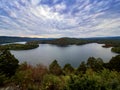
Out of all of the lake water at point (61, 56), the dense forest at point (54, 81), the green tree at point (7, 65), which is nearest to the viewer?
the dense forest at point (54, 81)

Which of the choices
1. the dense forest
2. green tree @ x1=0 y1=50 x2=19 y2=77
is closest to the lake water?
green tree @ x1=0 y1=50 x2=19 y2=77

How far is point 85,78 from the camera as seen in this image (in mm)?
7648

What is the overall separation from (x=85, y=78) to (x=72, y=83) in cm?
69

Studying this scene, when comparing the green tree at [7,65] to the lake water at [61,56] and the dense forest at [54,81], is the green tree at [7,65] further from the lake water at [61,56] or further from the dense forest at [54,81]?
the lake water at [61,56]

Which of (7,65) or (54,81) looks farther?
(7,65)

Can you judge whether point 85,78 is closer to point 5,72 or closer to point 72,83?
point 72,83

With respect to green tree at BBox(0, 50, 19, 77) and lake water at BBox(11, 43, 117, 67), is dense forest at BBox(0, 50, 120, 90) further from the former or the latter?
lake water at BBox(11, 43, 117, 67)

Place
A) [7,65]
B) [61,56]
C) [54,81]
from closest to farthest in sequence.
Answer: [54,81] < [7,65] < [61,56]

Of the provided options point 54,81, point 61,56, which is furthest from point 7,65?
point 61,56

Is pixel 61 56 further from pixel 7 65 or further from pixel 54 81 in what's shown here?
pixel 54 81

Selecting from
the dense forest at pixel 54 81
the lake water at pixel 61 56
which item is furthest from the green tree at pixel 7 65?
the lake water at pixel 61 56

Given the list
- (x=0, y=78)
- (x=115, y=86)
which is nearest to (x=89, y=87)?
(x=115, y=86)

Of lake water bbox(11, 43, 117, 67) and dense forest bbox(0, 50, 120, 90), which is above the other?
dense forest bbox(0, 50, 120, 90)

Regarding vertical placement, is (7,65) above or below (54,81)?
above
